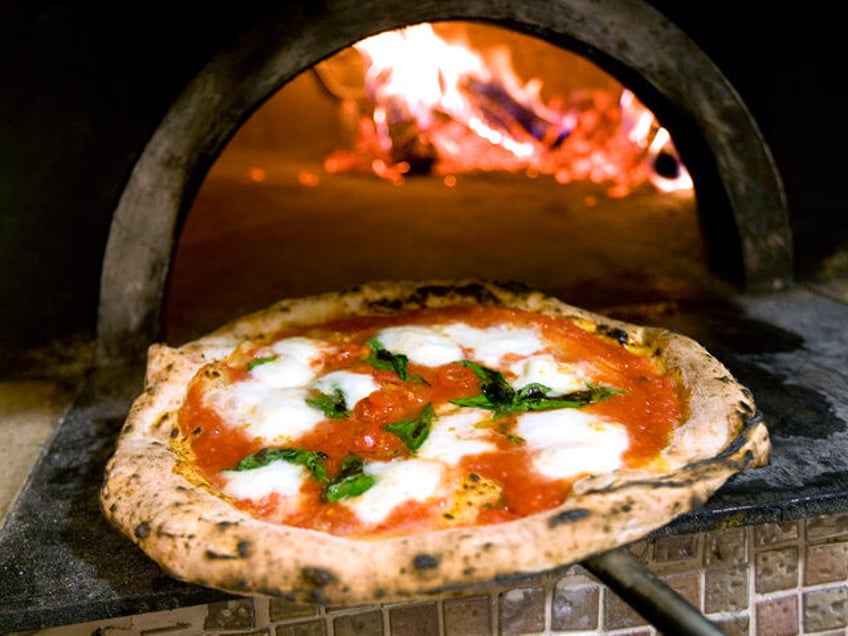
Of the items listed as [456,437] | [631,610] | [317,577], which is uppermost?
[456,437]

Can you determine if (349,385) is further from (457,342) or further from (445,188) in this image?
(445,188)

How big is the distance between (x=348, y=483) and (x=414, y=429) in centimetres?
30

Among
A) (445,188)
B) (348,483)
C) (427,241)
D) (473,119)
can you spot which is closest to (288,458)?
(348,483)

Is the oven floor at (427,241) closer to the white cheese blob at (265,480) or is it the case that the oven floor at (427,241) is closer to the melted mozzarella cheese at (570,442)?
the white cheese blob at (265,480)

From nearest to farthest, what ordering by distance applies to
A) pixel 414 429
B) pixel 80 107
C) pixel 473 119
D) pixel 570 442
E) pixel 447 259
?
pixel 570 442
pixel 414 429
pixel 80 107
pixel 447 259
pixel 473 119

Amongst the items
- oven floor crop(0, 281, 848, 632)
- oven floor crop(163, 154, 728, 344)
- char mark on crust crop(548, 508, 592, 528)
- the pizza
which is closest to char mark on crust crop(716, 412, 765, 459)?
the pizza

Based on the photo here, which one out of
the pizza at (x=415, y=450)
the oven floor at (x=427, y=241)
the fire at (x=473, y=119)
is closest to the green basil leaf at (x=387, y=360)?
the pizza at (x=415, y=450)

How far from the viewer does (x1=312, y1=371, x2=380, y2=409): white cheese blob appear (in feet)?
8.12

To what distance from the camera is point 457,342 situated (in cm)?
283

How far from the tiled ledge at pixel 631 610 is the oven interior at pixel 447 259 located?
0.30 metres

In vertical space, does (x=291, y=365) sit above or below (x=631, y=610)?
above

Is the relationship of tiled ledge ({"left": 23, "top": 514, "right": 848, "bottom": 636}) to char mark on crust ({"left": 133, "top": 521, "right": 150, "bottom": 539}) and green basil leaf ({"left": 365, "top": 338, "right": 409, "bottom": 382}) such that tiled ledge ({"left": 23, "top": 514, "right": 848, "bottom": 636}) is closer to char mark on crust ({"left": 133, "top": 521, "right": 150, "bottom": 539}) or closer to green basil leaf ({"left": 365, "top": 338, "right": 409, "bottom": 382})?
char mark on crust ({"left": 133, "top": 521, "right": 150, "bottom": 539})

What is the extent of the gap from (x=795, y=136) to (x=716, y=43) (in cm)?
67

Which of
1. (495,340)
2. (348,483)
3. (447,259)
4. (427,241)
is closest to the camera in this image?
(348,483)
